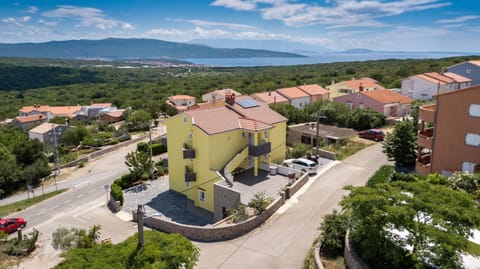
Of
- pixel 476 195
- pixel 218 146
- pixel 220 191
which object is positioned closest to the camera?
pixel 476 195

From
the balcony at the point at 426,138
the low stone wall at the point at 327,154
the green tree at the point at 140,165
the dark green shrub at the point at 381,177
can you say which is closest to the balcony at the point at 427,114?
the balcony at the point at 426,138

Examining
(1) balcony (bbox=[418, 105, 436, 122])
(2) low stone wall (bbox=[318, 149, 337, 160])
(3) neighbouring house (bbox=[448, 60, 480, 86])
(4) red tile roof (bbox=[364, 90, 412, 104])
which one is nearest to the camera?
Result: (1) balcony (bbox=[418, 105, 436, 122])

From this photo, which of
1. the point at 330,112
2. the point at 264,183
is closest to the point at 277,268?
the point at 264,183

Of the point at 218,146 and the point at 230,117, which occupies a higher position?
the point at 230,117

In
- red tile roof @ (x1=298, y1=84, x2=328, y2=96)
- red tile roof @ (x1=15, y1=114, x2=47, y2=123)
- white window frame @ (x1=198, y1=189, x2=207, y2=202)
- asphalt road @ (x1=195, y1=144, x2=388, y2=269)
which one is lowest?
red tile roof @ (x1=15, y1=114, x2=47, y2=123)

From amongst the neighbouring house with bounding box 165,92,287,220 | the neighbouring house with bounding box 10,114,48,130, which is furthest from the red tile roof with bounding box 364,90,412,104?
the neighbouring house with bounding box 10,114,48,130

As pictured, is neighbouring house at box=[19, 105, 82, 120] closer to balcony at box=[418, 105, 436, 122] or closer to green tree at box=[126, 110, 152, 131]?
green tree at box=[126, 110, 152, 131]

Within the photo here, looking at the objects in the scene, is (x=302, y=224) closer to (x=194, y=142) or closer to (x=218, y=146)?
(x=218, y=146)
